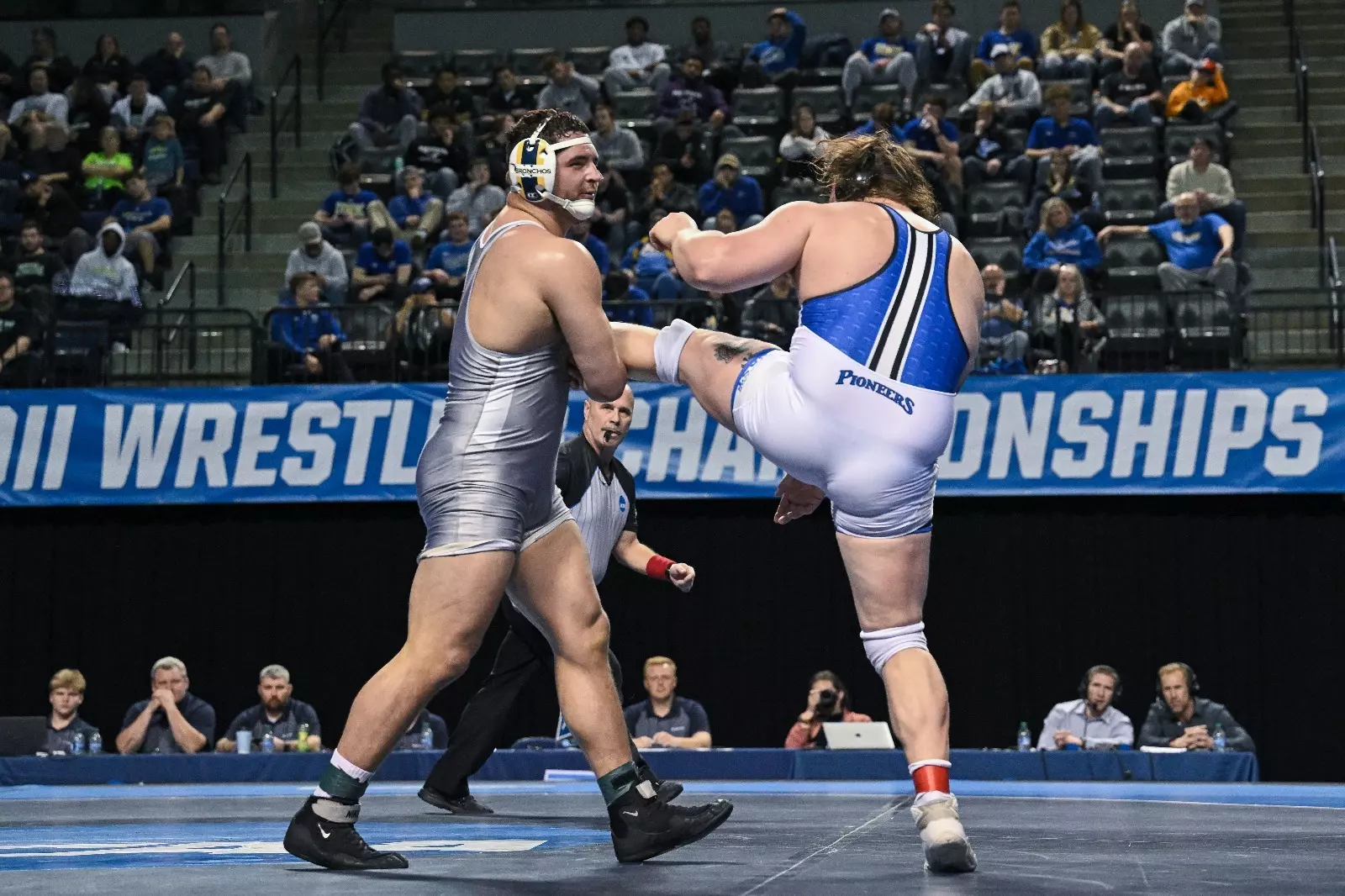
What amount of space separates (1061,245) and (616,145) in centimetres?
390

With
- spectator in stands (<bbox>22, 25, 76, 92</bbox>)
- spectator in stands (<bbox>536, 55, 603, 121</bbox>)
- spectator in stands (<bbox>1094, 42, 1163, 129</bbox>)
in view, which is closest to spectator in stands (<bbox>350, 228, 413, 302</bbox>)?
spectator in stands (<bbox>536, 55, 603, 121</bbox>)

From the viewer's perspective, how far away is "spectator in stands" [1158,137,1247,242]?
12367 mm

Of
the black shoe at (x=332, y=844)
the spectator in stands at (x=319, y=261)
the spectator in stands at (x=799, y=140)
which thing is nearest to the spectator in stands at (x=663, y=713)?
the spectator in stands at (x=319, y=261)

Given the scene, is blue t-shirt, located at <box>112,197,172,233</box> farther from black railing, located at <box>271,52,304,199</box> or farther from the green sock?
the green sock

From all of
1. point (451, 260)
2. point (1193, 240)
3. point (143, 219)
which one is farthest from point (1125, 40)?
point (143, 219)

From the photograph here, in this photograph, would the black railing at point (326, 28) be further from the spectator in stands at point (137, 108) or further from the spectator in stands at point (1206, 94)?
the spectator in stands at point (1206, 94)

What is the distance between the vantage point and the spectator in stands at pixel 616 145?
14.2 metres

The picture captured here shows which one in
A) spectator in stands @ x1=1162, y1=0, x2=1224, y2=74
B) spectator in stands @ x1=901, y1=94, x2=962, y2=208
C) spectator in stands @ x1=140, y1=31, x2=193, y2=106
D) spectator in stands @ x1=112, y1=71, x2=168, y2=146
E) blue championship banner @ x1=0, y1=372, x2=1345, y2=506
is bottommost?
blue championship banner @ x1=0, y1=372, x2=1345, y2=506

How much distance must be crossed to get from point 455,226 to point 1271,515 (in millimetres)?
5917

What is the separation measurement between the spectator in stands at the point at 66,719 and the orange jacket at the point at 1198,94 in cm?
922

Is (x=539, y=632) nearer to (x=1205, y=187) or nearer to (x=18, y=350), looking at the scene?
(x=18, y=350)

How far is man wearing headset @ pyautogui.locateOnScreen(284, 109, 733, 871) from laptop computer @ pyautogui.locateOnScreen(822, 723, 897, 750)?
4.78m

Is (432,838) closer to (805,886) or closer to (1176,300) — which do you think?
(805,886)

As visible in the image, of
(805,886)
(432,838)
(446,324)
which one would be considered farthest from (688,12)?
(805,886)
